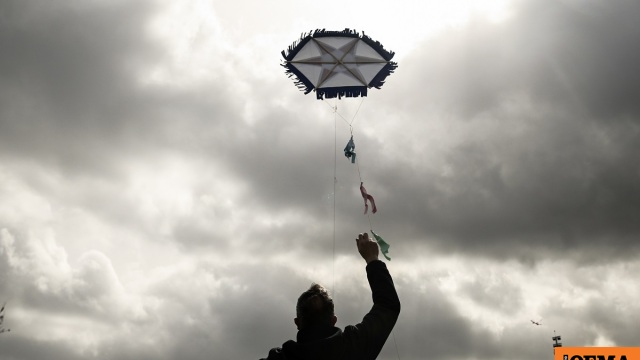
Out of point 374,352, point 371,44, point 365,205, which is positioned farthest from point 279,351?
point 371,44

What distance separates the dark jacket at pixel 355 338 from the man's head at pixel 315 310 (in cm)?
Result: 7

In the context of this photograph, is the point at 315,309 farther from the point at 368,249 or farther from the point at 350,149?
the point at 350,149

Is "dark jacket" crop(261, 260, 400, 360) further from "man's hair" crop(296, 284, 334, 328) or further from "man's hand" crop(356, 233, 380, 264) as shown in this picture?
"man's hand" crop(356, 233, 380, 264)

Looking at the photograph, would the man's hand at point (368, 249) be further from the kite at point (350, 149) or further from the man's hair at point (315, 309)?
the kite at point (350, 149)

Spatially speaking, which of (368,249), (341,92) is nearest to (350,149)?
(341,92)

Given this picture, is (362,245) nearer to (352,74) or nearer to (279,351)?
(279,351)

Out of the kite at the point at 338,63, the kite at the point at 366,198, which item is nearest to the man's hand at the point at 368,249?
the kite at the point at 366,198

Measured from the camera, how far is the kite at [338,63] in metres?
21.2

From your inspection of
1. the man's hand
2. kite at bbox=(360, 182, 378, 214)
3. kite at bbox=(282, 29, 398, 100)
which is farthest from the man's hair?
kite at bbox=(282, 29, 398, 100)

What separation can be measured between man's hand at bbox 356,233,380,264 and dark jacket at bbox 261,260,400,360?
0.41 meters

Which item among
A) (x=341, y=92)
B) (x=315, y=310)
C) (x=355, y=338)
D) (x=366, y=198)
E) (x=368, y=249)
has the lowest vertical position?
(x=355, y=338)

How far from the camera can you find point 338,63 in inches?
848

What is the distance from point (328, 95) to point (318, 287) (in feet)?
59.1

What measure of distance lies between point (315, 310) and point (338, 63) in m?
17.9
